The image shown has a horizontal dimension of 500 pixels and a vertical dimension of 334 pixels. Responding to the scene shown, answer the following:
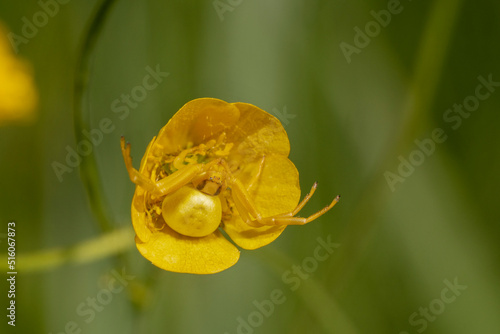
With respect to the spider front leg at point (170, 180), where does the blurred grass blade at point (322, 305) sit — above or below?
below

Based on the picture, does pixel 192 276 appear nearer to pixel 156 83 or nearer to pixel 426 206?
pixel 156 83

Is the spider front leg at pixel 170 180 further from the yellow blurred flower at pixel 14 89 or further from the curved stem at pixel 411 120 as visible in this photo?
the curved stem at pixel 411 120

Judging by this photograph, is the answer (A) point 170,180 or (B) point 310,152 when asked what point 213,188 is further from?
(B) point 310,152

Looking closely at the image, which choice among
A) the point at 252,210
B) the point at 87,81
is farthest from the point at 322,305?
the point at 87,81

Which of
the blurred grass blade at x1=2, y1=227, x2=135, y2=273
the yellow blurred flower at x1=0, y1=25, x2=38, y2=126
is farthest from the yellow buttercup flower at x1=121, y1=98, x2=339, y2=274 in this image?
the yellow blurred flower at x1=0, y1=25, x2=38, y2=126

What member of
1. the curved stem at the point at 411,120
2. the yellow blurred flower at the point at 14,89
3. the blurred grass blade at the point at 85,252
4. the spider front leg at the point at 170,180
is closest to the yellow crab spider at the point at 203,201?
the spider front leg at the point at 170,180

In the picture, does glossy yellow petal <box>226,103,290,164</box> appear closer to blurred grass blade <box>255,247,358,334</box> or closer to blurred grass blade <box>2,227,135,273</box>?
blurred grass blade <box>2,227,135,273</box>
